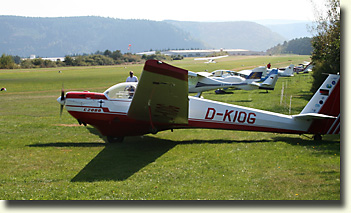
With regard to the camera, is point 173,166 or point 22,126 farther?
point 22,126

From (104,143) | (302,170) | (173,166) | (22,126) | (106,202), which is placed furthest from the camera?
(22,126)

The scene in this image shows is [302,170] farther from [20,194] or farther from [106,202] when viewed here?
[20,194]

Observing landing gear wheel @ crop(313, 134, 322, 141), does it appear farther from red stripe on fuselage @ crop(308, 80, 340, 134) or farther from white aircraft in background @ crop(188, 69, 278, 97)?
white aircraft in background @ crop(188, 69, 278, 97)

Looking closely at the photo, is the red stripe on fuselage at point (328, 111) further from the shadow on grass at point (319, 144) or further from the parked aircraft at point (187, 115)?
the shadow on grass at point (319, 144)

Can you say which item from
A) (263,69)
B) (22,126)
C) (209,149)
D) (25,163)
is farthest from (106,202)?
(263,69)

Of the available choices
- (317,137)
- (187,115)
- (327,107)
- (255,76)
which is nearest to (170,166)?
(187,115)

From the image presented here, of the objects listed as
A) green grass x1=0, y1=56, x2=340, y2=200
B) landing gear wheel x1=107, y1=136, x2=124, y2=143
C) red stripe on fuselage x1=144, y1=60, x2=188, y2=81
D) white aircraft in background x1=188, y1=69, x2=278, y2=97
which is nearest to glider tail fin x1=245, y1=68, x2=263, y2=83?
white aircraft in background x1=188, y1=69, x2=278, y2=97

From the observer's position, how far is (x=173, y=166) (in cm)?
858

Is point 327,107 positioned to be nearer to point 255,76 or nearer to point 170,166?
point 170,166

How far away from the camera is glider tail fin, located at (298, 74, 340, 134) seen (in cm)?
1018

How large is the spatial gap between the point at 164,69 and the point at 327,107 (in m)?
5.24

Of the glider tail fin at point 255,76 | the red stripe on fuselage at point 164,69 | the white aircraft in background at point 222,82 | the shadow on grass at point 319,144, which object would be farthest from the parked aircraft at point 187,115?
the glider tail fin at point 255,76

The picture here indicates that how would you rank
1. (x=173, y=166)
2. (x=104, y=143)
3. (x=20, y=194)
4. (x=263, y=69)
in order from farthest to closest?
(x=263, y=69) → (x=104, y=143) → (x=173, y=166) → (x=20, y=194)

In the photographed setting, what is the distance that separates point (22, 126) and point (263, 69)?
25.2m
